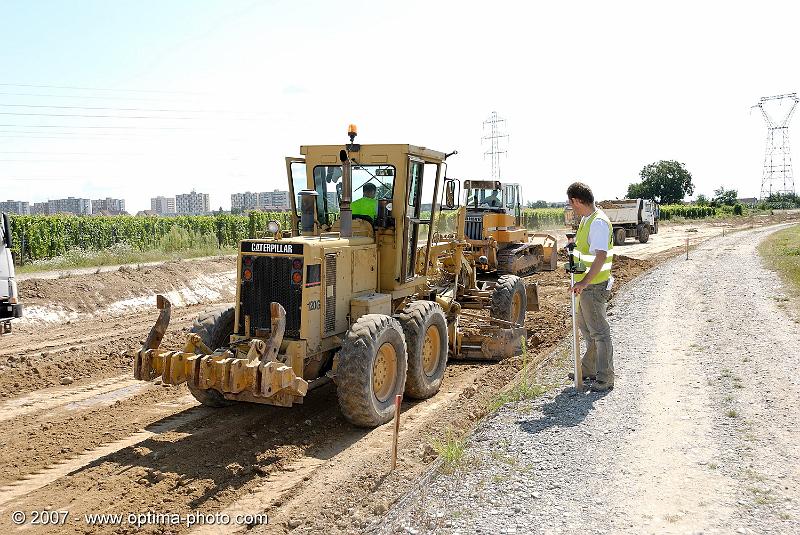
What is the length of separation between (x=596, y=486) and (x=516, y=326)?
560 cm

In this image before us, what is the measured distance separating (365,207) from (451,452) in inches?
147

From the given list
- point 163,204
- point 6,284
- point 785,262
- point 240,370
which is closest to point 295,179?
point 240,370

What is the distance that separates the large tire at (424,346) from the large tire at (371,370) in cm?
44

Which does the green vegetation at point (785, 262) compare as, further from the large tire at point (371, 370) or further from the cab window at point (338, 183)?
the large tire at point (371, 370)

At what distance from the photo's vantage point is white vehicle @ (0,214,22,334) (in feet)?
36.6

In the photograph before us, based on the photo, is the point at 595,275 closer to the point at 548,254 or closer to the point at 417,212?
the point at 417,212

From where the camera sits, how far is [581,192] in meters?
7.31

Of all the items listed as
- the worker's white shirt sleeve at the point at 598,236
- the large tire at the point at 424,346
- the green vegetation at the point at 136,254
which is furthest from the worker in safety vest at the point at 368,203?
the green vegetation at the point at 136,254

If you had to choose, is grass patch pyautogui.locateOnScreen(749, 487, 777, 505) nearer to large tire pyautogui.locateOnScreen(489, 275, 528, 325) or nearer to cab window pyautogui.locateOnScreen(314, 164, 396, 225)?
cab window pyautogui.locateOnScreen(314, 164, 396, 225)

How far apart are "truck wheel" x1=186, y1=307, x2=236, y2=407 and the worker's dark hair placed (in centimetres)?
409

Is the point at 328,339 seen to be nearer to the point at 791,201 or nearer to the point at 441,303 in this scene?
the point at 441,303

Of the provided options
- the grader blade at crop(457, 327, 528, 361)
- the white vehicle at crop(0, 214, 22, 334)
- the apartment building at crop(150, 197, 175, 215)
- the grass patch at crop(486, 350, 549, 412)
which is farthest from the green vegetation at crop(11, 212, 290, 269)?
the apartment building at crop(150, 197, 175, 215)

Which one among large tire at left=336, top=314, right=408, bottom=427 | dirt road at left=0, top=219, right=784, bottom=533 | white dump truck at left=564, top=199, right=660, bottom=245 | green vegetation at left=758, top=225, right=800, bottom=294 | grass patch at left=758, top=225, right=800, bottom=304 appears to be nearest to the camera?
dirt road at left=0, top=219, right=784, bottom=533

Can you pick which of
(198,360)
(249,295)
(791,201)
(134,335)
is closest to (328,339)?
(249,295)
